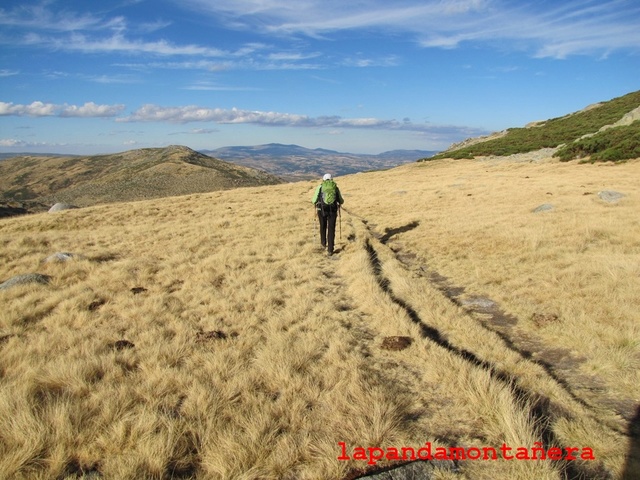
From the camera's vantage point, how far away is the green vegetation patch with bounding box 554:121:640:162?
99.0 ft

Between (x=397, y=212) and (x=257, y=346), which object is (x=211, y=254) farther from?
(x=397, y=212)

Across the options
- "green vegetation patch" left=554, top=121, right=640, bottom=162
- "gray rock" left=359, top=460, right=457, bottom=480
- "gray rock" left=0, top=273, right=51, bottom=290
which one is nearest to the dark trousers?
"gray rock" left=0, top=273, right=51, bottom=290

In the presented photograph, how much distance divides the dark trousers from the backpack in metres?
0.32

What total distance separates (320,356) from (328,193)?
28.8 ft

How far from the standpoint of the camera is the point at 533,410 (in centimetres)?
455

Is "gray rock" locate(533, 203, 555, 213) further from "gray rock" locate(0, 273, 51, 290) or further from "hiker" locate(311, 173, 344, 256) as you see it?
"gray rock" locate(0, 273, 51, 290)

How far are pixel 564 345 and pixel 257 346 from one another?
512 cm

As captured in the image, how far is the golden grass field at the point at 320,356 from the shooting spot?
3.83m

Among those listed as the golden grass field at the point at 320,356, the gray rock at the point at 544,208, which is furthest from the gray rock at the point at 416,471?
the gray rock at the point at 544,208

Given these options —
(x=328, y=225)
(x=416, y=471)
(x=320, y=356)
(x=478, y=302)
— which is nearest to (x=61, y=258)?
(x=328, y=225)

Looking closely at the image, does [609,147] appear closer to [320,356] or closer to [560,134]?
[560,134]

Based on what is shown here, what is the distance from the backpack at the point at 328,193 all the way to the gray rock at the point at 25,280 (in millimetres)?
8739

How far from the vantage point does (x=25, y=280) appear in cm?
991

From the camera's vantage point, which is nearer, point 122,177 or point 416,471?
point 416,471
